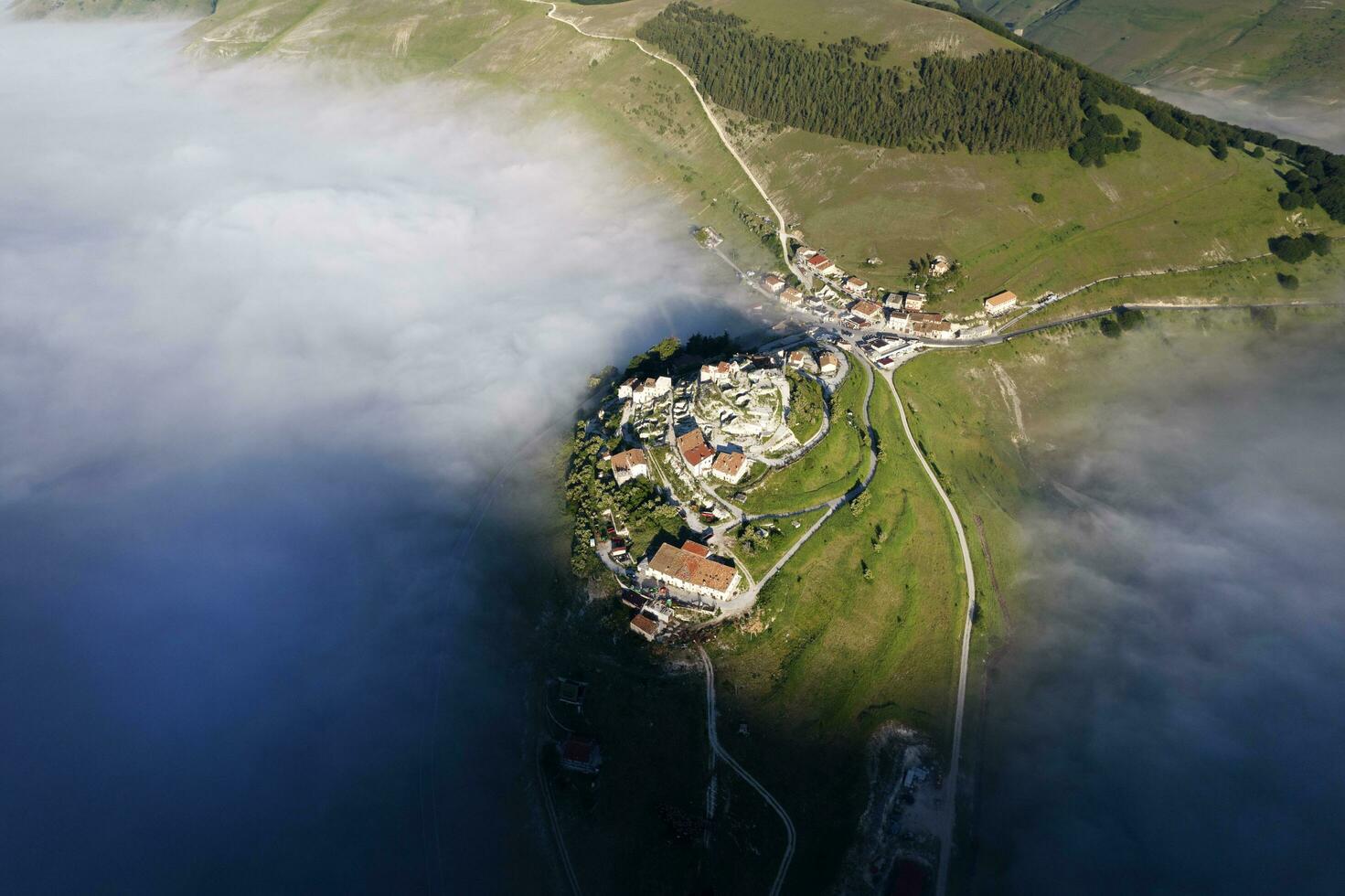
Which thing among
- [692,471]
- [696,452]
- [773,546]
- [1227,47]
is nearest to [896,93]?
[696,452]

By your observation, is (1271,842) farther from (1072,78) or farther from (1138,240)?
(1072,78)

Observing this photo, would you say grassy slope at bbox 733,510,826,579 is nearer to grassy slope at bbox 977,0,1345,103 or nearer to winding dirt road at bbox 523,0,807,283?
winding dirt road at bbox 523,0,807,283

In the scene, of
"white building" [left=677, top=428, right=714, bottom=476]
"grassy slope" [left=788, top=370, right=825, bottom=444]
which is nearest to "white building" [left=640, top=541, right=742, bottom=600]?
"white building" [left=677, top=428, right=714, bottom=476]

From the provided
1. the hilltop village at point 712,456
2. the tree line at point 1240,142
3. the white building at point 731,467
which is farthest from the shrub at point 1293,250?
the white building at point 731,467

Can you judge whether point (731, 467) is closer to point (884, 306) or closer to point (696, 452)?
point (696, 452)

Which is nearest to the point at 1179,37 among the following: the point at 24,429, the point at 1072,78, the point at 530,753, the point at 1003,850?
the point at 1072,78
